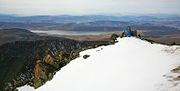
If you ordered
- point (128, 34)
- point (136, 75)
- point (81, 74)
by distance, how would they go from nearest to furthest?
point (136, 75) < point (81, 74) < point (128, 34)

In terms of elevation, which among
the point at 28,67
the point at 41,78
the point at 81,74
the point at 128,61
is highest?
the point at 128,61

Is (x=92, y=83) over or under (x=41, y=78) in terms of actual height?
over

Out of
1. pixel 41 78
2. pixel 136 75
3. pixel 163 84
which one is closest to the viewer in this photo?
pixel 163 84

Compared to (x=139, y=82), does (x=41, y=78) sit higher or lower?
lower

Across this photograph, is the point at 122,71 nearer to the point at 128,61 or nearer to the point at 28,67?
the point at 128,61

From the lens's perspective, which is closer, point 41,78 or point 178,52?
point 178,52

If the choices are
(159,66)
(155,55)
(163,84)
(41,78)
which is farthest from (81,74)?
(41,78)

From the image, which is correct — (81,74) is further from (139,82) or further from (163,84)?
(163,84)

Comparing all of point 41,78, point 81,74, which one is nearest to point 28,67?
point 41,78

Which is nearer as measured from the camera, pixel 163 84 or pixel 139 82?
pixel 163 84
